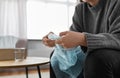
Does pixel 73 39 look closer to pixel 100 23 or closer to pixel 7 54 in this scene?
pixel 100 23

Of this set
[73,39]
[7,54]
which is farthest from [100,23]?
[7,54]

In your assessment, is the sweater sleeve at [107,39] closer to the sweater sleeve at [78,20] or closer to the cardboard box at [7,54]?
the sweater sleeve at [78,20]

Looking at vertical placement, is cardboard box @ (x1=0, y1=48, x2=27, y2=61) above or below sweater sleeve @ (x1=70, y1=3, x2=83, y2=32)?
below

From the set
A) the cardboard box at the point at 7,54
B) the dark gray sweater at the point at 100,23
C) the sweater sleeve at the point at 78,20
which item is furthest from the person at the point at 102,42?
the cardboard box at the point at 7,54

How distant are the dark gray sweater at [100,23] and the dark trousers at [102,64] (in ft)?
0.16

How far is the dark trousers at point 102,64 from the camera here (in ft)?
2.85

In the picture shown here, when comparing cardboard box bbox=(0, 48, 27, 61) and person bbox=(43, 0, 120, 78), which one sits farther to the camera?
cardboard box bbox=(0, 48, 27, 61)

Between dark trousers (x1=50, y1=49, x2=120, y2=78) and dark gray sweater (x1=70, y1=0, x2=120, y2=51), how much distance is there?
50 mm

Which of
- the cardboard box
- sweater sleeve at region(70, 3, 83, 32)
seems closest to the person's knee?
sweater sleeve at region(70, 3, 83, 32)

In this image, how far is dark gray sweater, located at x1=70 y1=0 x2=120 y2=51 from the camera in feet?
3.14

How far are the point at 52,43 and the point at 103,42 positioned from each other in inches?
15.1

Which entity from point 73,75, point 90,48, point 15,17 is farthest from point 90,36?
Result: point 15,17

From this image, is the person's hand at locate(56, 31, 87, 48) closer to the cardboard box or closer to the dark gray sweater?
the dark gray sweater

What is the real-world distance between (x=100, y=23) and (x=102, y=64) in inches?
16.7
